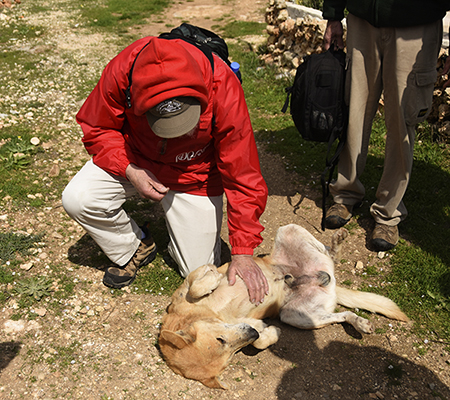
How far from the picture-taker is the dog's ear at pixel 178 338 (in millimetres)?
2693

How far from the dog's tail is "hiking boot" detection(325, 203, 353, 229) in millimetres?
1044

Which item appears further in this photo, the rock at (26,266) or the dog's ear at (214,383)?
the rock at (26,266)

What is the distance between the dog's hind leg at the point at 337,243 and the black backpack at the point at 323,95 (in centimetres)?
94

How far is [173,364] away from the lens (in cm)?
281

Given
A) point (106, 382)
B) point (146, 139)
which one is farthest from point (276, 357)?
point (146, 139)

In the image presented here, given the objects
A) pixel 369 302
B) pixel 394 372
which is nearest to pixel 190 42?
pixel 369 302

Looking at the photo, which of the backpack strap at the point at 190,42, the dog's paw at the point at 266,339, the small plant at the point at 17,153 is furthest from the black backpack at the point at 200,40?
the small plant at the point at 17,153

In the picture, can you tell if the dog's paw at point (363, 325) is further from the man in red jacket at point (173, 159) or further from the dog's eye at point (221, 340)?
the dog's eye at point (221, 340)

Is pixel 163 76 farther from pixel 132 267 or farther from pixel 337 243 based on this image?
pixel 337 243

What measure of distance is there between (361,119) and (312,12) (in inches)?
147

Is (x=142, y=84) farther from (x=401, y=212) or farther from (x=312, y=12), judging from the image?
(x=312, y=12)

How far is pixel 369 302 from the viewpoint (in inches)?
130

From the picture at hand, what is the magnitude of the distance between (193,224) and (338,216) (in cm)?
171

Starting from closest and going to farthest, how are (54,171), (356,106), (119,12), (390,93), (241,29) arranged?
(390,93) < (356,106) < (54,171) < (241,29) < (119,12)
